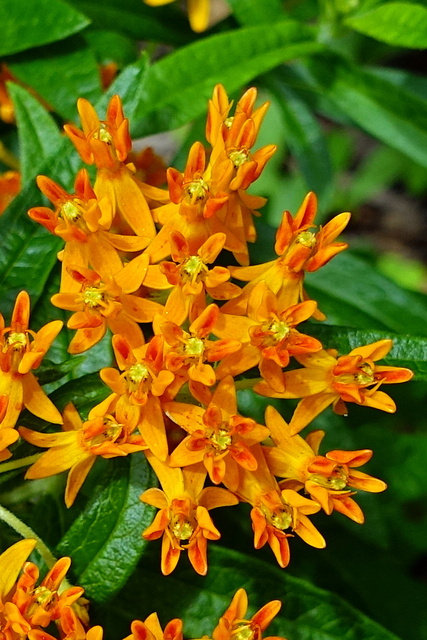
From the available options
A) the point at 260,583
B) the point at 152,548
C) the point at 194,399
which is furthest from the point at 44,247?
the point at 260,583

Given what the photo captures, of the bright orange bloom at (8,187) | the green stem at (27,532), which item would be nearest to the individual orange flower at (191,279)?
the green stem at (27,532)

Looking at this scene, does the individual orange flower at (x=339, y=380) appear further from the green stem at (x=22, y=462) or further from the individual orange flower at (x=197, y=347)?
the green stem at (x=22, y=462)

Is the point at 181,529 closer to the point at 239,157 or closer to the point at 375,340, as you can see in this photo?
the point at 375,340

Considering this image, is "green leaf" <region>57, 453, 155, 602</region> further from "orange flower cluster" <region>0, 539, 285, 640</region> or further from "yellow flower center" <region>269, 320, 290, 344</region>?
"yellow flower center" <region>269, 320, 290, 344</region>

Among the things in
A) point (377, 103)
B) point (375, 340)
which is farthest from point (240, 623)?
point (377, 103)

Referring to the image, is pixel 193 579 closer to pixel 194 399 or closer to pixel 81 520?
pixel 81 520

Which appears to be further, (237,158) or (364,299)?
(364,299)
